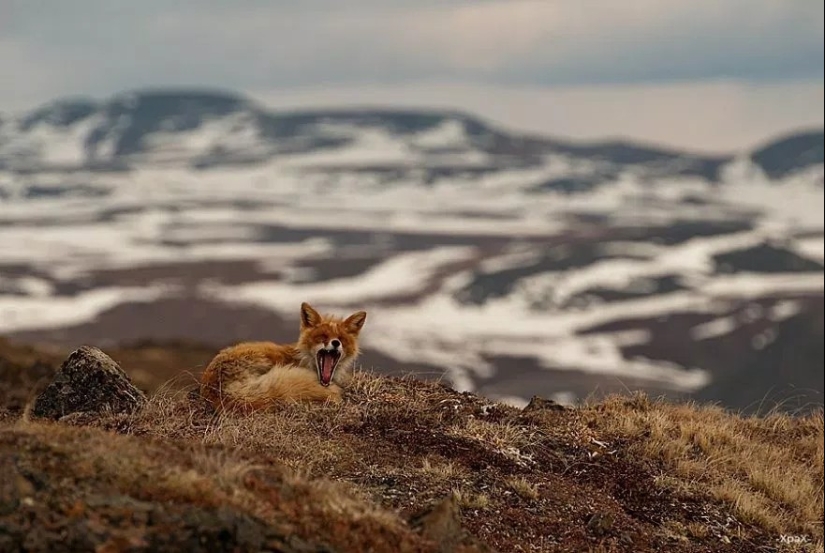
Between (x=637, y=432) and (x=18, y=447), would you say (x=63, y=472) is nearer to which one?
(x=18, y=447)

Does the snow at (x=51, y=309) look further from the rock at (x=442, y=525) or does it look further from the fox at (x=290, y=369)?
the rock at (x=442, y=525)

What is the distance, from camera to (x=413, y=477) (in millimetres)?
11094

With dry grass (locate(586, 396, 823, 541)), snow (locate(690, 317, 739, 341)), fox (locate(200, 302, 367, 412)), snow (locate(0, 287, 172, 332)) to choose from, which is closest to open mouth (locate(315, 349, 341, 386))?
fox (locate(200, 302, 367, 412))

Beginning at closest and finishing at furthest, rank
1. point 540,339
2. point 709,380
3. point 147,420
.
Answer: point 147,420 → point 709,380 → point 540,339

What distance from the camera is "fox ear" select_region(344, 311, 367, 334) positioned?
14.2 metres

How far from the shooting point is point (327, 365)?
1370 cm

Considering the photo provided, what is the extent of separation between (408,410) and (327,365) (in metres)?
1.27

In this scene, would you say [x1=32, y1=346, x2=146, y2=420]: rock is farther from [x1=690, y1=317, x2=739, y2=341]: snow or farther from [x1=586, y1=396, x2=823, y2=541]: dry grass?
[x1=690, y1=317, x2=739, y2=341]: snow

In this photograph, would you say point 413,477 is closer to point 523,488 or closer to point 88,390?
point 523,488

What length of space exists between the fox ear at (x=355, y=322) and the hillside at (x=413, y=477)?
69 centimetres

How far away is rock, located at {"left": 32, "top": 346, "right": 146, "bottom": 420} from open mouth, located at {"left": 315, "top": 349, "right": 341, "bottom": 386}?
7.66ft

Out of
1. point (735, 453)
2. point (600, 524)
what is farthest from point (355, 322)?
point (735, 453)

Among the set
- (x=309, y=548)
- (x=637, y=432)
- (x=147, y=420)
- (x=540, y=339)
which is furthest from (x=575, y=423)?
(x=540, y=339)

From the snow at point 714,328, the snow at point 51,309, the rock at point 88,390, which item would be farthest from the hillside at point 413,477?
the snow at point 51,309
